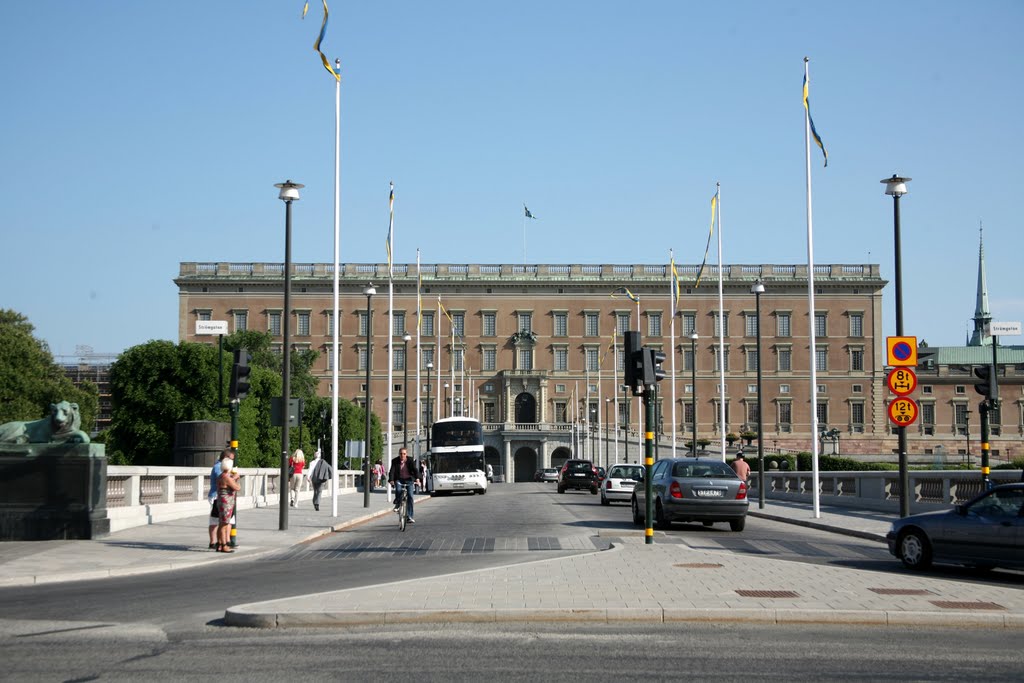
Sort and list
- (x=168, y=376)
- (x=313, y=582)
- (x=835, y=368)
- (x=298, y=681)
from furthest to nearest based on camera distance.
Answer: (x=835, y=368), (x=168, y=376), (x=313, y=582), (x=298, y=681)

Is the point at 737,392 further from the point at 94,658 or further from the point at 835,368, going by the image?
the point at 94,658

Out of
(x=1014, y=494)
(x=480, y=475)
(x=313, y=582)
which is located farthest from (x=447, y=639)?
(x=480, y=475)

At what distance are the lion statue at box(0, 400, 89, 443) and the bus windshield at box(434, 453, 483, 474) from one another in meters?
36.9

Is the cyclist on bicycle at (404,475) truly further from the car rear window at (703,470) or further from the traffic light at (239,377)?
the car rear window at (703,470)

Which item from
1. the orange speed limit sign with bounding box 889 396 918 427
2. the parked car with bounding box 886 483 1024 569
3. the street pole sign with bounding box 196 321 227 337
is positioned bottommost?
the parked car with bounding box 886 483 1024 569

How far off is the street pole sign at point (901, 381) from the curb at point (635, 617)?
12939 mm

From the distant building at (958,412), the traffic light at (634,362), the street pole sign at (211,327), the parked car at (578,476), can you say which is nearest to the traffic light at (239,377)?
the street pole sign at (211,327)

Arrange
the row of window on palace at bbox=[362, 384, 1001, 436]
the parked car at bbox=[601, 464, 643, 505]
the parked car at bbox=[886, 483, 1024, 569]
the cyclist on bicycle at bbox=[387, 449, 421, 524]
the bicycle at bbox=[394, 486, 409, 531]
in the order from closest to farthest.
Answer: the parked car at bbox=[886, 483, 1024, 569] → the bicycle at bbox=[394, 486, 409, 531] → the cyclist on bicycle at bbox=[387, 449, 421, 524] → the parked car at bbox=[601, 464, 643, 505] → the row of window on palace at bbox=[362, 384, 1001, 436]

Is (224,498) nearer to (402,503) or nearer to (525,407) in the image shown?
(402,503)

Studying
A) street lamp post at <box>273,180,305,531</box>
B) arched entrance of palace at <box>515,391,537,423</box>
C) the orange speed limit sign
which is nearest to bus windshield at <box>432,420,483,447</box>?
street lamp post at <box>273,180,305,531</box>

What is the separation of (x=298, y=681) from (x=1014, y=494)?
37.3ft

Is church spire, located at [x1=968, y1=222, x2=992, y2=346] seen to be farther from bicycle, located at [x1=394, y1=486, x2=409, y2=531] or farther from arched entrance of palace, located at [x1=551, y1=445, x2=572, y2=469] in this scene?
bicycle, located at [x1=394, y1=486, x2=409, y2=531]

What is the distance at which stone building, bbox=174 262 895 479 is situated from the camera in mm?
130125

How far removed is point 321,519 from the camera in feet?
102
